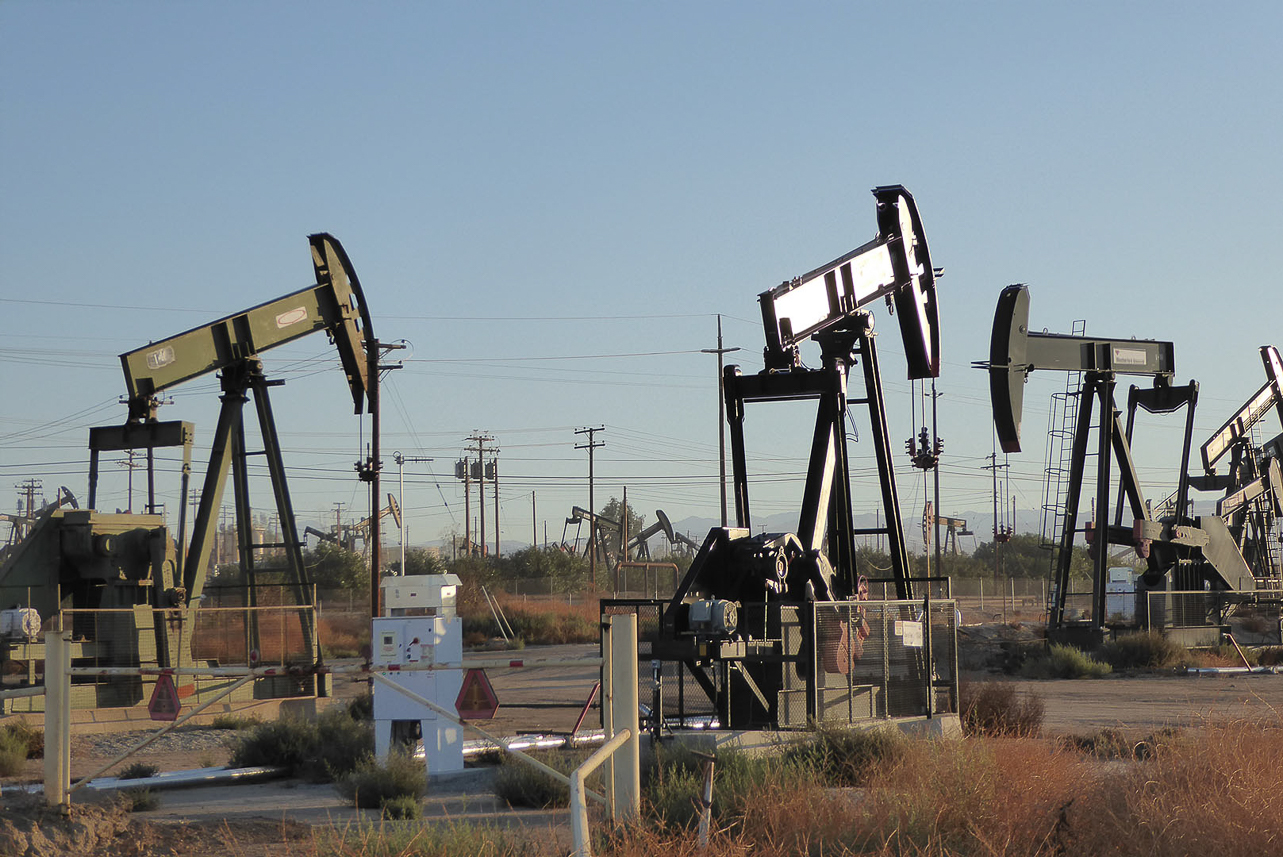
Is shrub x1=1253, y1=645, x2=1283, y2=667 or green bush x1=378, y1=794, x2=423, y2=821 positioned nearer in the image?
green bush x1=378, y1=794, x2=423, y2=821

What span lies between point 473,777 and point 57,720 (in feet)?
16.2

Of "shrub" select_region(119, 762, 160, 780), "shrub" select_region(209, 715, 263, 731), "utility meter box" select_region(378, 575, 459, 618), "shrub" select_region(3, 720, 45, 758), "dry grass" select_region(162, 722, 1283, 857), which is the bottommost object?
"shrub" select_region(209, 715, 263, 731)

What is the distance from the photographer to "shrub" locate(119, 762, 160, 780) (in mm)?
12791

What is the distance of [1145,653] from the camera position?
28.0 m

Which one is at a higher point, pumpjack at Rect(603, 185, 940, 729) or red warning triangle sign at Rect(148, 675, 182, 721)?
pumpjack at Rect(603, 185, 940, 729)

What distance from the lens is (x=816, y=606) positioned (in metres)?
11.9

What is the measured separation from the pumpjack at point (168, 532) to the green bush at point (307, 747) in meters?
5.57

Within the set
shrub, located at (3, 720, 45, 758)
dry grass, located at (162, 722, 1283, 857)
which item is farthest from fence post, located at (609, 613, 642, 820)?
shrub, located at (3, 720, 45, 758)

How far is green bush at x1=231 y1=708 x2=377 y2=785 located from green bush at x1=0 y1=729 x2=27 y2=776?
231 centimetres

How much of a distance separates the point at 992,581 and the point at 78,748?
66.0 meters

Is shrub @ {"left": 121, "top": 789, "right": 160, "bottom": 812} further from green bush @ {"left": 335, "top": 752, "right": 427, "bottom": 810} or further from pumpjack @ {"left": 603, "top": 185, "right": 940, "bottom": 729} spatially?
pumpjack @ {"left": 603, "top": 185, "right": 940, "bottom": 729}

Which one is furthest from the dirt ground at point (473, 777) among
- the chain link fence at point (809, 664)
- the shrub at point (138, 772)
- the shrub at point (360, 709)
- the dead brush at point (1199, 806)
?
the chain link fence at point (809, 664)

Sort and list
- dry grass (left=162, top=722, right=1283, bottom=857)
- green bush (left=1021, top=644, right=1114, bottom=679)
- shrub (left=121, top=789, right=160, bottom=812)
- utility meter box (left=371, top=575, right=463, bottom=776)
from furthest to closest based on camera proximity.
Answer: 1. green bush (left=1021, top=644, right=1114, bottom=679)
2. utility meter box (left=371, top=575, right=463, bottom=776)
3. shrub (left=121, top=789, right=160, bottom=812)
4. dry grass (left=162, top=722, right=1283, bottom=857)

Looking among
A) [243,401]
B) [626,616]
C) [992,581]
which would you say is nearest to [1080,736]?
[626,616]
